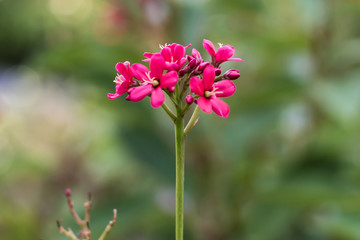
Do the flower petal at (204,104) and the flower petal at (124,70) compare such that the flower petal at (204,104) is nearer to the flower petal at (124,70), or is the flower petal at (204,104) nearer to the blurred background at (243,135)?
the flower petal at (124,70)

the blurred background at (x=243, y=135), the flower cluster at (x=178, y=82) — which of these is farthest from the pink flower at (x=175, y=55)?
the blurred background at (x=243, y=135)

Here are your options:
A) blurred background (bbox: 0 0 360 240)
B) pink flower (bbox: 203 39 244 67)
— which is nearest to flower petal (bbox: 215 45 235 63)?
pink flower (bbox: 203 39 244 67)

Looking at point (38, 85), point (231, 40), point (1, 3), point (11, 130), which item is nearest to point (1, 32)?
point (1, 3)

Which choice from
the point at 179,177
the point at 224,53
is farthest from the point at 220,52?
the point at 179,177

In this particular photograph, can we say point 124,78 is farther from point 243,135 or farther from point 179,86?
point 243,135

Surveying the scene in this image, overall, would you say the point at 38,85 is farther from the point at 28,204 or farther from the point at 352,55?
the point at 352,55

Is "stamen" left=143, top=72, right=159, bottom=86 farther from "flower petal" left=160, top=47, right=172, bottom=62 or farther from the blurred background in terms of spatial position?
the blurred background

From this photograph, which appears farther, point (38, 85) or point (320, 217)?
→ point (38, 85)
